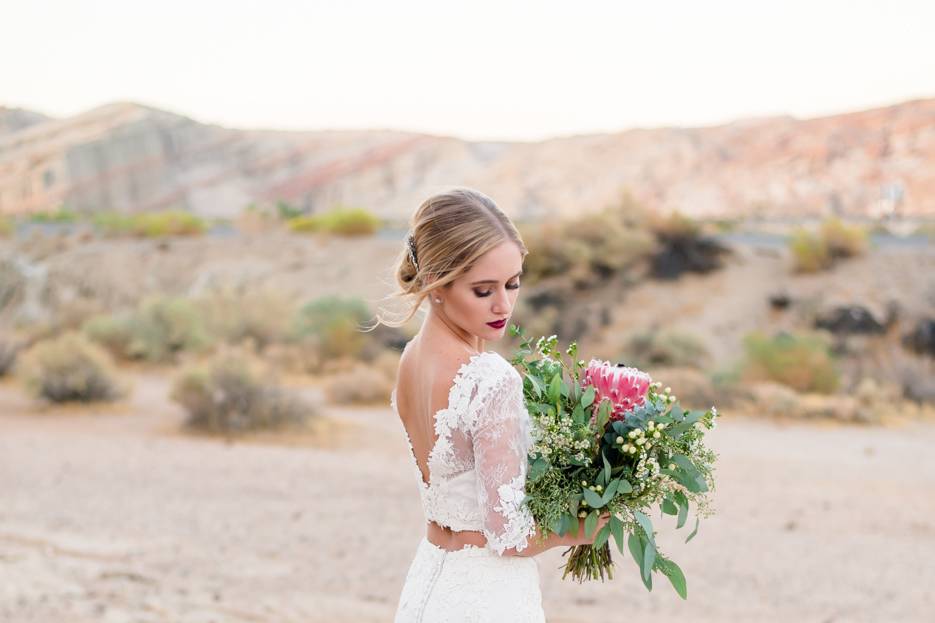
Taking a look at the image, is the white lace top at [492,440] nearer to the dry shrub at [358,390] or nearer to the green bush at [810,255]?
the dry shrub at [358,390]

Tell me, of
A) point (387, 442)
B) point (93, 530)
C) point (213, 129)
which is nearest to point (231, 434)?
point (387, 442)

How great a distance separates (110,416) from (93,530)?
19.5 ft

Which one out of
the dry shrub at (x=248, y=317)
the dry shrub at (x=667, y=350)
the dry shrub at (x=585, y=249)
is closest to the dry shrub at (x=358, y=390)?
the dry shrub at (x=248, y=317)

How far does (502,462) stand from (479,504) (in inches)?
6.0

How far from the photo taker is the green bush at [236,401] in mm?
13016

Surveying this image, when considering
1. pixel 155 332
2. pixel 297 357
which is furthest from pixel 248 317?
pixel 297 357

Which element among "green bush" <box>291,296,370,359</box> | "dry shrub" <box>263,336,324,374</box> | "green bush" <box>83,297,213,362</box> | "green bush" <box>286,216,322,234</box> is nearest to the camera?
"dry shrub" <box>263,336,324,374</box>

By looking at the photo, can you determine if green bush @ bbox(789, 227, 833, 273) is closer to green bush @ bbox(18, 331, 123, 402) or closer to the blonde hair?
green bush @ bbox(18, 331, 123, 402)

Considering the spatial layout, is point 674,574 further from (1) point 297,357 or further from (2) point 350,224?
(2) point 350,224

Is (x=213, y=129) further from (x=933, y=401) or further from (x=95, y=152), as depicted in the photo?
(x=933, y=401)

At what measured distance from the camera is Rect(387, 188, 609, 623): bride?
8.19ft

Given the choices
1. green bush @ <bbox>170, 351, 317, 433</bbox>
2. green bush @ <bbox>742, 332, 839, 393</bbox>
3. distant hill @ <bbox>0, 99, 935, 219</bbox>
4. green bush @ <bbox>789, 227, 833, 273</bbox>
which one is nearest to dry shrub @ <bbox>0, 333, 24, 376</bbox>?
green bush @ <bbox>170, 351, 317, 433</bbox>

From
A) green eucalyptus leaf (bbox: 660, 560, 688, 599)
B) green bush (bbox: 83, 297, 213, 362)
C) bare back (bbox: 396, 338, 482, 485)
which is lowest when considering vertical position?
green bush (bbox: 83, 297, 213, 362)

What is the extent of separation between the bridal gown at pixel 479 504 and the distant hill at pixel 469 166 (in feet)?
179
